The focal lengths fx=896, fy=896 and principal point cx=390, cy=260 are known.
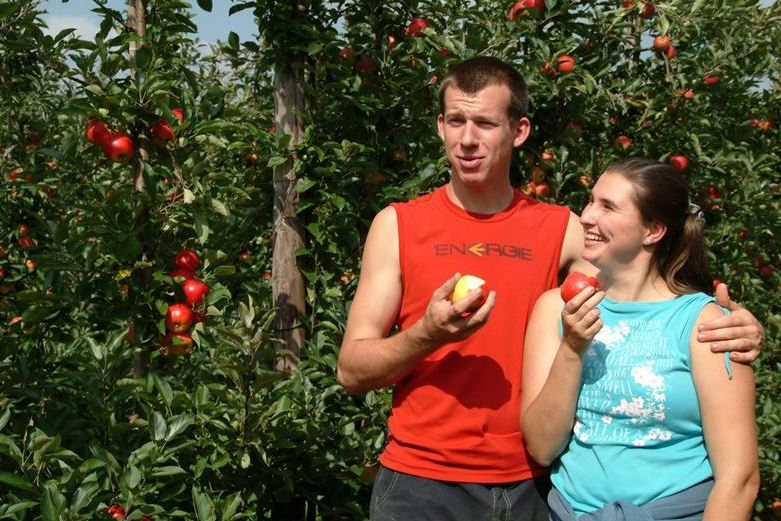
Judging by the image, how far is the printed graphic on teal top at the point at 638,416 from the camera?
1.62m

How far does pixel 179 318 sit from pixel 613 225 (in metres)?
1.25

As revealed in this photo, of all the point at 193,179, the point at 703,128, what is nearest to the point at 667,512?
the point at 193,179

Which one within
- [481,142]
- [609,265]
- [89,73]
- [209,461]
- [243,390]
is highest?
[89,73]

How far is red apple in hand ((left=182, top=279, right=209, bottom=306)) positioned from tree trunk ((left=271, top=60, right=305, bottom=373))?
2.98 ft

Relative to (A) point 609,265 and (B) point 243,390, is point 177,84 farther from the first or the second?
(A) point 609,265

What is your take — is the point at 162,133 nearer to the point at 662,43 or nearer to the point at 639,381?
the point at 639,381

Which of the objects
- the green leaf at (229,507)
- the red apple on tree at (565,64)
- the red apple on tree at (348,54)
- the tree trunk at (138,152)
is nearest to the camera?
the green leaf at (229,507)

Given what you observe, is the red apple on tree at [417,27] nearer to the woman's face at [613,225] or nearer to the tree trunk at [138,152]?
the tree trunk at [138,152]

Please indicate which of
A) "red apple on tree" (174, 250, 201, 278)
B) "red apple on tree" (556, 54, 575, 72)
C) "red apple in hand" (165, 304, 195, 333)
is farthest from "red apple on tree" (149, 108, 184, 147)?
"red apple on tree" (556, 54, 575, 72)

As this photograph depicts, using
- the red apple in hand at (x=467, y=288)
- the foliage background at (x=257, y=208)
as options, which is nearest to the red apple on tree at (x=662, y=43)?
the foliage background at (x=257, y=208)

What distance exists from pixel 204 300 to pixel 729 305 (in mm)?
1402

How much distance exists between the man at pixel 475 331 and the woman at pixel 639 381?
69mm

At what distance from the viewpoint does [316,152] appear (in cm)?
335

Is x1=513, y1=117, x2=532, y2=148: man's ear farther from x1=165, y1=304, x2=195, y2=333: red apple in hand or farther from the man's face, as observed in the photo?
x1=165, y1=304, x2=195, y2=333: red apple in hand
